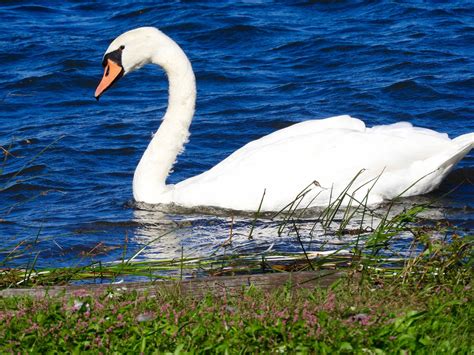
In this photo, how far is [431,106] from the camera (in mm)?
10992

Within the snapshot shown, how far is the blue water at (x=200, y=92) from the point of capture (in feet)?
25.4

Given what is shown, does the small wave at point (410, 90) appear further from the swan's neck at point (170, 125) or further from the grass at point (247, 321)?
the grass at point (247, 321)

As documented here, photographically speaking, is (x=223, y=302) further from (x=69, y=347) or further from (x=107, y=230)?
(x=107, y=230)

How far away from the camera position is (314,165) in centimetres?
749

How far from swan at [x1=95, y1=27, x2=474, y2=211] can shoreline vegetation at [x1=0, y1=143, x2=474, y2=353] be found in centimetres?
249

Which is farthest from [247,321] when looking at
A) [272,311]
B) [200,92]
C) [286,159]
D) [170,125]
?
[200,92]

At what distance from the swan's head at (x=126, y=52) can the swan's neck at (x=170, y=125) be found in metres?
0.10

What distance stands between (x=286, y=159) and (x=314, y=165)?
0.21 m

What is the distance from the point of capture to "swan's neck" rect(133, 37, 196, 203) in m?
8.15

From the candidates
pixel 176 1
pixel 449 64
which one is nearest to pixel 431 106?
pixel 449 64

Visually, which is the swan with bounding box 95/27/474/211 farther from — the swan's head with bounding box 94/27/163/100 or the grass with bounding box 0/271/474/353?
the grass with bounding box 0/271/474/353

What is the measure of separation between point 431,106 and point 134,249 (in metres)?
5.14

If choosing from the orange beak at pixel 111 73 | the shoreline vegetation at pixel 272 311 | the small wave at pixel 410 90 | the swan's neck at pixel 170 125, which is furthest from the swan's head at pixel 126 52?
the small wave at pixel 410 90

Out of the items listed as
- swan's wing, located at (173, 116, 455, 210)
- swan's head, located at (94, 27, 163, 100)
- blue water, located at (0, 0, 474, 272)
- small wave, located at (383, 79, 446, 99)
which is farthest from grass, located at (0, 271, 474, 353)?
small wave, located at (383, 79, 446, 99)
